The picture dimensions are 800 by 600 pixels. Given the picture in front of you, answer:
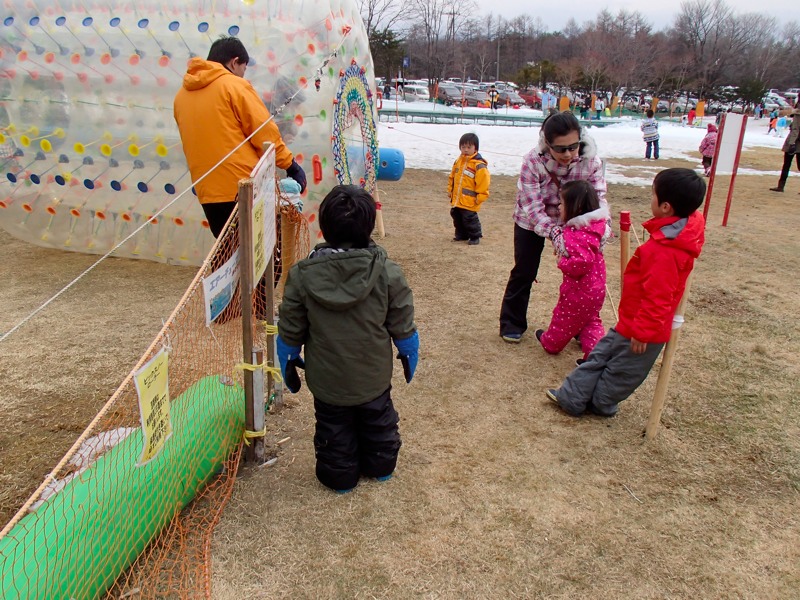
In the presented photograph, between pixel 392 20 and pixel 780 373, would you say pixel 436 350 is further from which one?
pixel 392 20

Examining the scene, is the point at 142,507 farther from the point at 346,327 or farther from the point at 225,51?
the point at 225,51

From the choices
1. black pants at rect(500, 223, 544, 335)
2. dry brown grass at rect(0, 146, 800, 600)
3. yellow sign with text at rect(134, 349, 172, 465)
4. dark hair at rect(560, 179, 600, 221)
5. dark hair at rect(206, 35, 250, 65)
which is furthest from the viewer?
black pants at rect(500, 223, 544, 335)

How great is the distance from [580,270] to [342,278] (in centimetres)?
182

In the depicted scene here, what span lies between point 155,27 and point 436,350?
334 centimetres

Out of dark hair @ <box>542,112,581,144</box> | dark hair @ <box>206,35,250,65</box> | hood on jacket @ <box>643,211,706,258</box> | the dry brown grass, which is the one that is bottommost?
the dry brown grass

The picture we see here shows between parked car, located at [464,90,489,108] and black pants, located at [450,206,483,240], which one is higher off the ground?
parked car, located at [464,90,489,108]

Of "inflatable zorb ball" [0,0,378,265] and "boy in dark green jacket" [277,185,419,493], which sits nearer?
"boy in dark green jacket" [277,185,419,493]

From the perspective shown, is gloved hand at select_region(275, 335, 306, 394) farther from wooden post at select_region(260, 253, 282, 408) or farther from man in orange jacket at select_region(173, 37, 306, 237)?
man in orange jacket at select_region(173, 37, 306, 237)

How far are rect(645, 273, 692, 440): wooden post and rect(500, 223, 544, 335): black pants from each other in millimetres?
1135

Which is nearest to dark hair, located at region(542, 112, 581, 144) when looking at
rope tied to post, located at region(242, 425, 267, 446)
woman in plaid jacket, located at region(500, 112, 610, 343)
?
woman in plaid jacket, located at region(500, 112, 610, 343)

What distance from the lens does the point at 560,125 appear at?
135 inches

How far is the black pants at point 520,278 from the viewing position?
3939mm

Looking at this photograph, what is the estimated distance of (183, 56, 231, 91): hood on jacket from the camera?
3666 mm

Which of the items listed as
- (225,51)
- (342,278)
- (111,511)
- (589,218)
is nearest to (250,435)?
(111,511)
